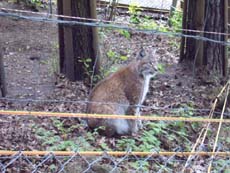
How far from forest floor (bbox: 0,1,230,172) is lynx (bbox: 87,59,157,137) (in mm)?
171

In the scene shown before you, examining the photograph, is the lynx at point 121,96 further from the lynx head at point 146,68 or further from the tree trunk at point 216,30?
the tree trunk at point 216,30

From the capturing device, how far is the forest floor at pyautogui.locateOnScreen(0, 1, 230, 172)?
5.54 m

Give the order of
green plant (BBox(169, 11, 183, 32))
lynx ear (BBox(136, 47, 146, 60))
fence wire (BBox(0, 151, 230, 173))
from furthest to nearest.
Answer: green plant (BBox(169, 11, 183, 32))
lynx ear (BBox(136, 47, 146, 60))
fence wire (BBox(0, 151, 230, 173))

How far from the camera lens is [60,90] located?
753cm

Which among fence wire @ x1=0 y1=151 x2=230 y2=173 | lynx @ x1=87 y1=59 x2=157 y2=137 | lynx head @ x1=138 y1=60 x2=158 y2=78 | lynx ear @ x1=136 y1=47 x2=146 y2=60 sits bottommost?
fence wire @ x1=0 y1=151 x2=230 y2=173

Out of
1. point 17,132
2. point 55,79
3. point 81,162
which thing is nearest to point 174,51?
point 55,79

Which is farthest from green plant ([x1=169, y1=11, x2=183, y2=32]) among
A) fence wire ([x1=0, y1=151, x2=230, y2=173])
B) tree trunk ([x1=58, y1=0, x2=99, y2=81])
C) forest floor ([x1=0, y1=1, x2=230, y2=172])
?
fence wire ([x1=0, y1=151, x2=230, y2=173])

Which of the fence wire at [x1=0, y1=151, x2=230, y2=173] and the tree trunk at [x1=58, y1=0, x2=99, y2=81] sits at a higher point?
the tree trunk at [x1=58, y1=0, x2=99, y2=81]

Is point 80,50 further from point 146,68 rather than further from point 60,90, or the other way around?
point 146,68

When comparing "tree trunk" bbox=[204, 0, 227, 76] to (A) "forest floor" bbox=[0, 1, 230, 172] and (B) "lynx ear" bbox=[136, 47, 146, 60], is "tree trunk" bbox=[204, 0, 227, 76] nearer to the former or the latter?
(A) "forest floor" bbox=[0, 1, 230, 172]

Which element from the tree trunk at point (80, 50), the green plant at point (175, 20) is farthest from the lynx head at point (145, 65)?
the green plant at point (175, 20)

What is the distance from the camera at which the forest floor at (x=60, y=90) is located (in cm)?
554

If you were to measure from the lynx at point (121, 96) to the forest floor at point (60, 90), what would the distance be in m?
0.17

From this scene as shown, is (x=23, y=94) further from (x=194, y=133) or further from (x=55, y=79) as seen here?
(x=194, y=133)
